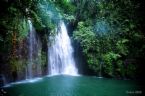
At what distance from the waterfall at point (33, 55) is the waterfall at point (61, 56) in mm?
1705

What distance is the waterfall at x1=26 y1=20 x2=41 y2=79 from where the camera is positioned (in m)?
15.0

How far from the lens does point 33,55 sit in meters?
15.5

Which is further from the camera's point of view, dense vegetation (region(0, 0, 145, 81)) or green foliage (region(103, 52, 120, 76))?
green foliage (region(103, 52, 120, 76))

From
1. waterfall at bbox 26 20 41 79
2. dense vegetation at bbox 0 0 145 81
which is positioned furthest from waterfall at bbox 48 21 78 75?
dense vegetation at bbox 0 0 145 81

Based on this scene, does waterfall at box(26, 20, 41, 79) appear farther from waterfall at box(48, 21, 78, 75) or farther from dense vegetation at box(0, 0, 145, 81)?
waterfall at box(48, 21, 78, 75)

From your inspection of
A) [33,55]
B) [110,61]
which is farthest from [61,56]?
[110,61]

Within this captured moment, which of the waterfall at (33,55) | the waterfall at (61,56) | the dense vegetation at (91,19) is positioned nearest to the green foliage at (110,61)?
the dense vegetation at (91,19)

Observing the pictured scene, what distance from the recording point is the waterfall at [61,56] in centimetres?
1789

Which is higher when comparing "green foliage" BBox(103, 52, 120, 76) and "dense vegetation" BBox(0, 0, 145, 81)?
"dense vegetation" BBox(0, 0, 145, 81)

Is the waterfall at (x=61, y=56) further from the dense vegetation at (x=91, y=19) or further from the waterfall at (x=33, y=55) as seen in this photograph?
the dense vegetation at (x=91, y=19)

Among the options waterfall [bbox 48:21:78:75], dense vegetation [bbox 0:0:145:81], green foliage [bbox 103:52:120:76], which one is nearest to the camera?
dense vegetation [bbox 0:0:145:81]

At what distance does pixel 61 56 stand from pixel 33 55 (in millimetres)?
3737

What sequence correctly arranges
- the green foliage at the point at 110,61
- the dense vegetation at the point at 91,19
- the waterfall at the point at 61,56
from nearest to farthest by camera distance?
the dense vegetation at the point at 91,19, the green foliage at the point at 110,61, the waterfall at the point at 61,56

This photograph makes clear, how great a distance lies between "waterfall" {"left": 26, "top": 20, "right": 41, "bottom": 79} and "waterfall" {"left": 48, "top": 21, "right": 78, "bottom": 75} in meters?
1.70
